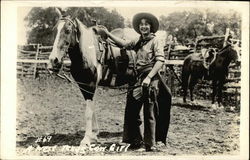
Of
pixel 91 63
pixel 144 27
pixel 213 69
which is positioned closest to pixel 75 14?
pixel 91 63

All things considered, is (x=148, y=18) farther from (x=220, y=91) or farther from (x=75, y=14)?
(x=220, y=91)

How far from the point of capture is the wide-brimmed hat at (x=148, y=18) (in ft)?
9.86

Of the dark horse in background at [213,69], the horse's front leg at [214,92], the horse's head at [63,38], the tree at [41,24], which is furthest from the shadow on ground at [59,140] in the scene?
the horse's front leg at [214,92]

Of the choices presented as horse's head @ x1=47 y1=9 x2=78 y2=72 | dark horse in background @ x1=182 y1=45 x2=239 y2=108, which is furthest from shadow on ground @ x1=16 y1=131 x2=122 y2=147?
dark horse in background @ x1=182 y1=45 x2=239 y2=108

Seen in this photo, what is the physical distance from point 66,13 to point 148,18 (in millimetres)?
505

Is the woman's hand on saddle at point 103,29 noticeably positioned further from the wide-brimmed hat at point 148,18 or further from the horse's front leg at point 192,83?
the horse's front leg at point 192,83

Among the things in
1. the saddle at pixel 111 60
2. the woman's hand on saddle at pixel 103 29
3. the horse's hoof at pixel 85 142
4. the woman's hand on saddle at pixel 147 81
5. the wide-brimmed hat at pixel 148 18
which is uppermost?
the wide-brimmed hat at pixel 148 18

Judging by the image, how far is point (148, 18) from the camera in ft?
9.87

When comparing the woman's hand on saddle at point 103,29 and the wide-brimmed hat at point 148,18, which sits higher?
the wide-brimmed hat at point 148,18

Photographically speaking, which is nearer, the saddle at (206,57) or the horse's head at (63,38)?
the horse's head at (63,38)

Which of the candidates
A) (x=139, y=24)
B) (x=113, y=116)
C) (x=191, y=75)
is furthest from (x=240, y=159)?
(x=139, y=24)

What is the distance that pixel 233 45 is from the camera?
309 cm

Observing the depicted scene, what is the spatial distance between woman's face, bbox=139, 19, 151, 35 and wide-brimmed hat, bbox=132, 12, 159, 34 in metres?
0.02

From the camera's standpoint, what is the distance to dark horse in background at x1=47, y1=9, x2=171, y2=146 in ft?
9.83
